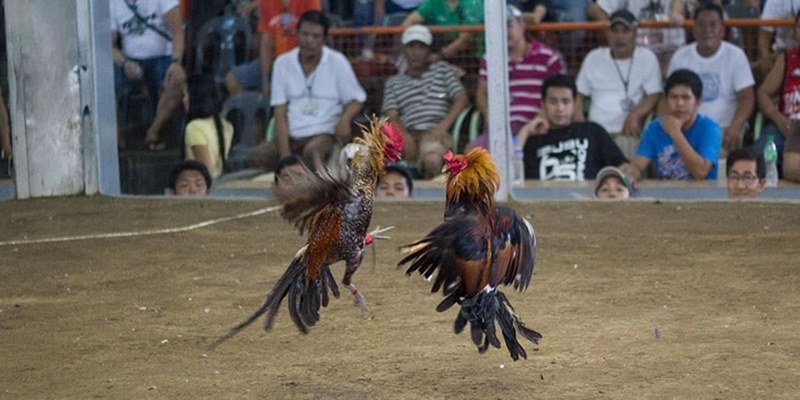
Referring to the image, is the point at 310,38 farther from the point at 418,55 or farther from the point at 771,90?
the point at 771,90

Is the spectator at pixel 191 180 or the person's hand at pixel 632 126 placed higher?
the person's hand at pixel 632 126

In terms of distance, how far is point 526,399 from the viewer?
174 inches

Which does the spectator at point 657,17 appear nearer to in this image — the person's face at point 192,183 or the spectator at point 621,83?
the spectator at point 621,83

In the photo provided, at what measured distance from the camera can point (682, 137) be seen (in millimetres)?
8578

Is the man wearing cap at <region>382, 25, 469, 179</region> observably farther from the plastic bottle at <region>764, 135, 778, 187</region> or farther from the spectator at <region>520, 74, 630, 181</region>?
the plastic bottle at <region>764, 135, 778, 187</region>

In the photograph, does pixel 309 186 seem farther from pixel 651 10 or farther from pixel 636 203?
pixel 651 10

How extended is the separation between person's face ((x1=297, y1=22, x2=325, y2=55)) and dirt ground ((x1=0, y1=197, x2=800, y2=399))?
1.47 m

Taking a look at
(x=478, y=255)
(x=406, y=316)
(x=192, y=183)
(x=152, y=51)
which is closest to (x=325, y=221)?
(x=478, y=255)

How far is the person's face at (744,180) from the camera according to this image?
836 centimetres

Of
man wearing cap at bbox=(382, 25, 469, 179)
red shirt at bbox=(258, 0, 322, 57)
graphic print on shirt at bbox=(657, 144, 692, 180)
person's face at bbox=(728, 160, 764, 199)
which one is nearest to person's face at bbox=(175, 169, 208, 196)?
red shirt at bbox=(258, 0, 322, 57)

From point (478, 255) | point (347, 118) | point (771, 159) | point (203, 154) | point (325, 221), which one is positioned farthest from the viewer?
point (203, 154)

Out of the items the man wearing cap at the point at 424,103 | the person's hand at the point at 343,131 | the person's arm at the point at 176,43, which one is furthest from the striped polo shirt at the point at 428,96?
the person's arm at the point at 176,43

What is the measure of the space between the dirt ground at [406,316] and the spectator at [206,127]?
4.08 ft

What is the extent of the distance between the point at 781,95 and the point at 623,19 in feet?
3.93
